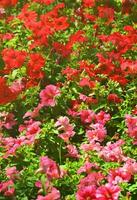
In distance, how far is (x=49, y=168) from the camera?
11.8 ft

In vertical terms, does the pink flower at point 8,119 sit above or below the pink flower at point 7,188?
above

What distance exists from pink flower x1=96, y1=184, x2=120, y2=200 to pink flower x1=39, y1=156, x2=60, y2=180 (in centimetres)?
35

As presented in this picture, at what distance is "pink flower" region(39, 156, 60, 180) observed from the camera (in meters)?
3.57

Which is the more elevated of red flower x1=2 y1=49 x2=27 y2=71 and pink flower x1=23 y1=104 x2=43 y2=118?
red flower x1=2 y1=49 x2=27 y2=71

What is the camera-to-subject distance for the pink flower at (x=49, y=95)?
14.4 ft

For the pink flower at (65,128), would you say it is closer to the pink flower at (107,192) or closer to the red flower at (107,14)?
the pink flower at (107,192)

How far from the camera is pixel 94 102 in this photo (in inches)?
177

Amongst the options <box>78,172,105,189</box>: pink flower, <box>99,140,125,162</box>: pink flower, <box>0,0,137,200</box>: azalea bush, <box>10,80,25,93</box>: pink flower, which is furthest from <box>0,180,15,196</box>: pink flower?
<box>10,80,25,93</box>: pink flower

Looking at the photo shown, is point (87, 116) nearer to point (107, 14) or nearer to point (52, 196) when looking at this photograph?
point (52, 196)

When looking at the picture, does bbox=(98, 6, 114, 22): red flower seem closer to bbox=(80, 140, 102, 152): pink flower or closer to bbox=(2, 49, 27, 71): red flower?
bbox=(2, 49, 27, 71): red flower

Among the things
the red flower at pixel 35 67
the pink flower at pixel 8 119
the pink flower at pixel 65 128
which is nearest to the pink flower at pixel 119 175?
the pink flower at pixel 65 128

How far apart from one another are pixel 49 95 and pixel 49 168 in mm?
996

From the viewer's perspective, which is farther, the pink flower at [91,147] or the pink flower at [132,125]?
the pink flower at [132,125]

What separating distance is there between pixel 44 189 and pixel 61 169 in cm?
23
